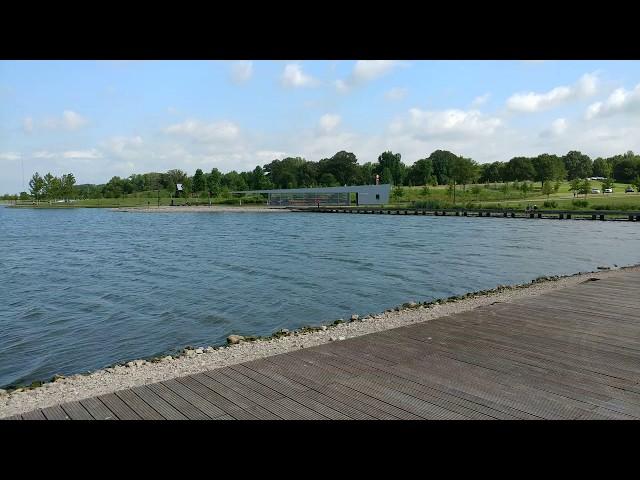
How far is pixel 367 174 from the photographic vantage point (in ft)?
357

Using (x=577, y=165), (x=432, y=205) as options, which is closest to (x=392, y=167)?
(x=577, y=165)

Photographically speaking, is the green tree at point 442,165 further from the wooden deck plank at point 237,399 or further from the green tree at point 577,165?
the wooden deck plank at point 237,399

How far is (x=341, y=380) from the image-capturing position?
4387mm

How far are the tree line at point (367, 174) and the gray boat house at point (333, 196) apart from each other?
15.2 metres

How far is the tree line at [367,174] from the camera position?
8694cm

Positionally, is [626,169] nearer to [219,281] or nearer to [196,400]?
[219,281]

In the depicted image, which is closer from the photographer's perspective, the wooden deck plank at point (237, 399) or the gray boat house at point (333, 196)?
the wooden deck plank at point (237, 399)

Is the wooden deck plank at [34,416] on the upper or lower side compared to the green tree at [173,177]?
lower

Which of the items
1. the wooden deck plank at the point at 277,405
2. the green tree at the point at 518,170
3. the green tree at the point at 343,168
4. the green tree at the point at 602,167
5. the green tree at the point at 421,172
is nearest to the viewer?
the wooden deck plank at the point at 277,405

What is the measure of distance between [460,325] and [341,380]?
2585mm

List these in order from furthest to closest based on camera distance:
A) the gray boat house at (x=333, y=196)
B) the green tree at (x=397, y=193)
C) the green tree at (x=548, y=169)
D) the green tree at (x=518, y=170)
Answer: the green tree at (x=518, y=170)
the green tree at (x=548, y=169)
the green tree at (x=397, y=193)
the gray boat house at (x=333, y=196)

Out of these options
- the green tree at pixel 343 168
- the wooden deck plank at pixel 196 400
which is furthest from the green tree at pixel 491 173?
the wooden deck plank at pixel 196 400
